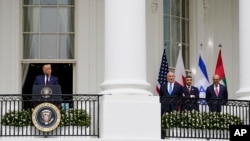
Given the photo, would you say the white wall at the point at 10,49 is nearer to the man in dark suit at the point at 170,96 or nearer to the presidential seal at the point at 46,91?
the presidential seal at the point at 46,91

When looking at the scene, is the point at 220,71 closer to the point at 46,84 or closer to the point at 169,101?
the point at 169,101

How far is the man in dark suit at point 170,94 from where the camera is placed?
26.5 meters

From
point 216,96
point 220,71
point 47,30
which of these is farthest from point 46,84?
point 220,71

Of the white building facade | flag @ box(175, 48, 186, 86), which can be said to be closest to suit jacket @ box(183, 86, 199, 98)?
the white building facade

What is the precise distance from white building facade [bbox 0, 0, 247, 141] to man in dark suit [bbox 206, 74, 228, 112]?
0.48m

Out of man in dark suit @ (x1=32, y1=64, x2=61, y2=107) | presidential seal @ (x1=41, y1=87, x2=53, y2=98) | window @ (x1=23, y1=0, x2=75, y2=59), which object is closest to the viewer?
man in dark suit @ (x1=32, y1=64, x2=61, y2=107)

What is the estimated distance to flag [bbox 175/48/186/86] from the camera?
99.0ft

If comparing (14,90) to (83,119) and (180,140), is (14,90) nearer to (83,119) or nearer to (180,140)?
(83,119)

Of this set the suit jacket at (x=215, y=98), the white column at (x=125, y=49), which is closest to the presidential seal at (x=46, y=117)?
the white column at (x=125, y=49)

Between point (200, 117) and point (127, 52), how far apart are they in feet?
9.64

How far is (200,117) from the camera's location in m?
26.5

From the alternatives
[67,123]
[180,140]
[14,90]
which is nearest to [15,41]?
[14,90]

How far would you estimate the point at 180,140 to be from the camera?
25.9 m

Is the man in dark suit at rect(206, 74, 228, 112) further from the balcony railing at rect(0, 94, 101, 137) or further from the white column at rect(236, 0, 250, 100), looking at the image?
the balcony railing at rect(0, 94, 101, 137)
